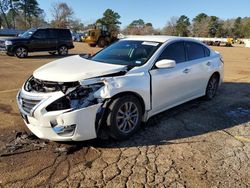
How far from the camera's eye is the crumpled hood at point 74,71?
4082 millimetres

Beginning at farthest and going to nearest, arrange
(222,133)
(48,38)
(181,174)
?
(48,38) < (222,133) < (181,174)

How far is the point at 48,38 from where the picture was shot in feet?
Result: 57.9

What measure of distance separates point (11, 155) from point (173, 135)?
2.48 metres

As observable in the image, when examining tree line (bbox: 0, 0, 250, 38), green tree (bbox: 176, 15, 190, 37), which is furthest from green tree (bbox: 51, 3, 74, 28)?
green tree (bbox: 176, 15, 190, 37)

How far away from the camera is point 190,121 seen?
5488mm

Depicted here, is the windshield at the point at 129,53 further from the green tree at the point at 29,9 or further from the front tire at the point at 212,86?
the green tree at the point at 29,9

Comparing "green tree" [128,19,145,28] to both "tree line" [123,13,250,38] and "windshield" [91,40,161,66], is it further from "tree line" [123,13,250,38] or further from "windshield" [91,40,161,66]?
"windshield" [91,40,161,66]

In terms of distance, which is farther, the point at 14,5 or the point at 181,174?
the point at 14,5

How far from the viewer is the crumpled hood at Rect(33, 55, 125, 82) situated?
13.4 feet

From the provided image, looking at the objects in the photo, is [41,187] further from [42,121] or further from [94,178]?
[42,121]

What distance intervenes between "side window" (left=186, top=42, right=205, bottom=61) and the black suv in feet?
41.1

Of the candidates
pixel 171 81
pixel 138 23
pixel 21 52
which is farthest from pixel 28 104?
pixel 138 23

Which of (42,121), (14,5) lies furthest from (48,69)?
(14,5)

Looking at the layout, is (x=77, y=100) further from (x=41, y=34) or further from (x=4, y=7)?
(x=4, y=7)
